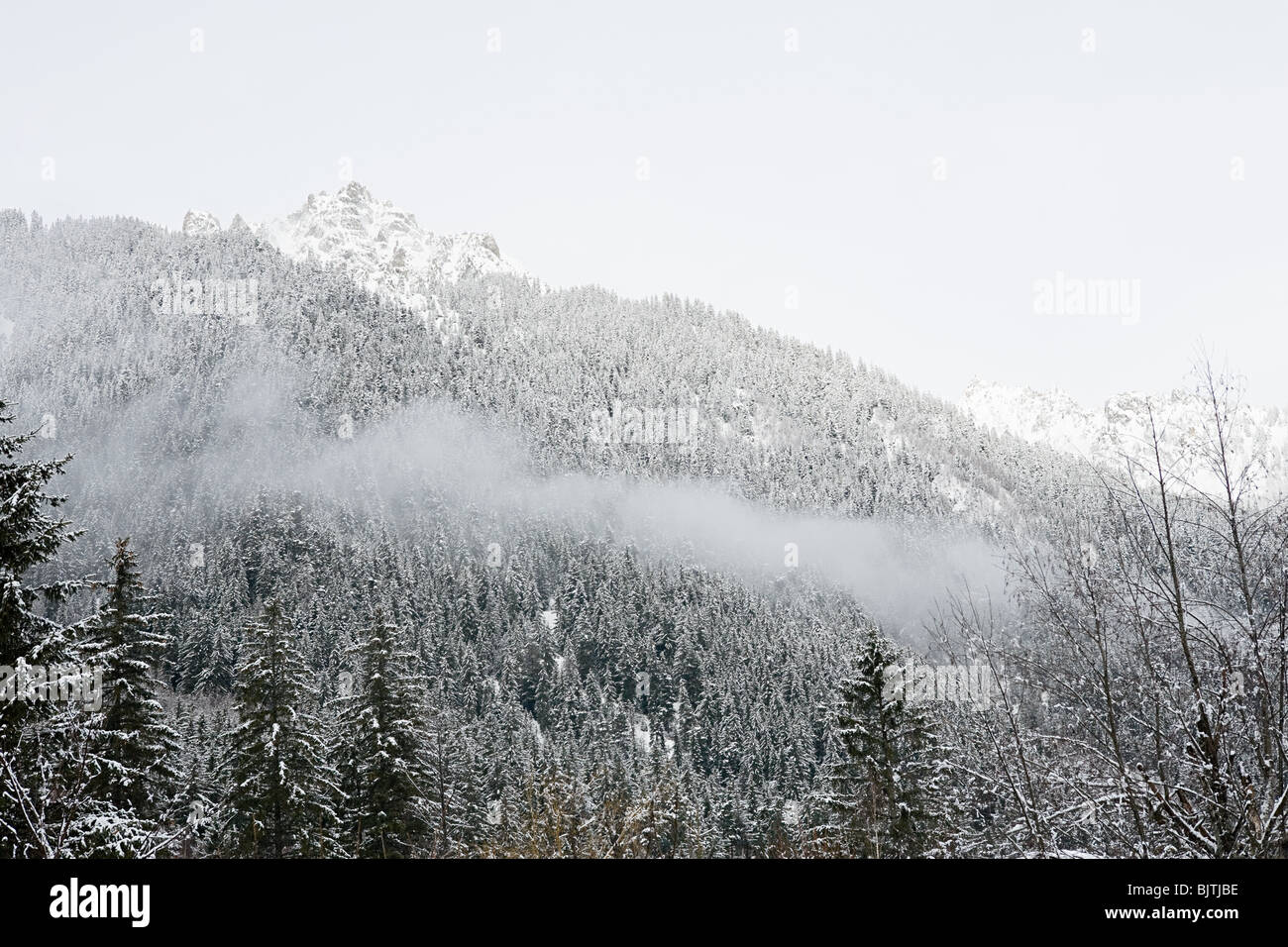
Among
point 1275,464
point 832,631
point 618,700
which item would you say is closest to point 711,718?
point 618,700

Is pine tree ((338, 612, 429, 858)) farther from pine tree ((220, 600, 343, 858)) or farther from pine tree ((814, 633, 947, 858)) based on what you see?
pine tree ((814, 633, 947, 858))

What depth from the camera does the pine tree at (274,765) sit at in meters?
19.0

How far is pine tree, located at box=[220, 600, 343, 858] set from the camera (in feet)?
62.3

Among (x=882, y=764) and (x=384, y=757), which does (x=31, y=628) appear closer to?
(x=384, y=757)

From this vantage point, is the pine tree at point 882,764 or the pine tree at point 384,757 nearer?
the pine tree at point 384,757

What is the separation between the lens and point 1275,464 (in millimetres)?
6438

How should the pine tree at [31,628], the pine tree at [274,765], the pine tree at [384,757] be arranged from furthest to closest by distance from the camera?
the pine tree at [384,757], the pine tree at [274,765], the pine tree at [31,628]

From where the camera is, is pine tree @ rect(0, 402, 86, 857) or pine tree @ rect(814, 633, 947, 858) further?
pine tree @ rect(814, 633, 947, 858)

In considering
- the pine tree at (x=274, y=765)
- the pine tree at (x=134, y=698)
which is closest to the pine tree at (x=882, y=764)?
the pine tree at (x=274, y=765)

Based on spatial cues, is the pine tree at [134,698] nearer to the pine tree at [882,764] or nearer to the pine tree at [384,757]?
the pine tree at [384,757]

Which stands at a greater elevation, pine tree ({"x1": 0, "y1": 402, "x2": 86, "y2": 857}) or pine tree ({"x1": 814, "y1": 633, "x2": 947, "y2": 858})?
pine tree ({"x1": 0, "y1": 402, "x2": 86, "y2": 857})

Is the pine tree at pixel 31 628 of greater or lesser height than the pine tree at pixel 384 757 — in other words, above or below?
above

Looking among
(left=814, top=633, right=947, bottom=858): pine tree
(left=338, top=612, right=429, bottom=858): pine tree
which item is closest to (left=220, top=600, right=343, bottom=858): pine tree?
(left=338, top=612, right=429, bottom=858): pine tree
